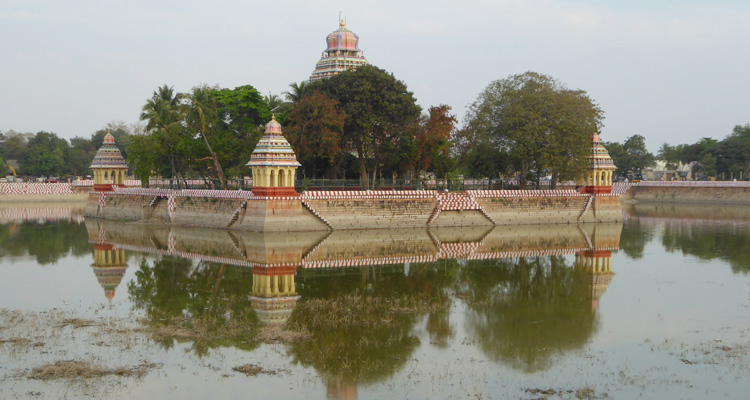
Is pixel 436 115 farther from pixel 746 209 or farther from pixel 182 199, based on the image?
pixel 746 209

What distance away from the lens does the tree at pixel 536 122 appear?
35062mm

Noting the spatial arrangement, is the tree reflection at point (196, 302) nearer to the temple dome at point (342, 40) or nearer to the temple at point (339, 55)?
the temple at point (339, 55)

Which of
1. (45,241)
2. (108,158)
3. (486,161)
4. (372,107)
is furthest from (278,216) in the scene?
(108,158)

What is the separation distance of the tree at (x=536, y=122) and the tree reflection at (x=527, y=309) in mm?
13363

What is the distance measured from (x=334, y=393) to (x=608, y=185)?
1186 inches

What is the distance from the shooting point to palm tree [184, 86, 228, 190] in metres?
36.9

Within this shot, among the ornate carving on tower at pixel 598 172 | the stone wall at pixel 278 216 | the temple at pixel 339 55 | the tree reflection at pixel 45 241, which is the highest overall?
the temple at pixel 339 55

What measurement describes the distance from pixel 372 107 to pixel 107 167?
15858 mm

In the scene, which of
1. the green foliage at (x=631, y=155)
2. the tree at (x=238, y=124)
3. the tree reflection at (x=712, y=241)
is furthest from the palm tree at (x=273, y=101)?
the green foliage at (x=631, y=155)

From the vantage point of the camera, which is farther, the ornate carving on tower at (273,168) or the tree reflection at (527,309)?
the ornate carving on tower at (273,168)

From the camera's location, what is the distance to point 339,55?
4728 centimetres

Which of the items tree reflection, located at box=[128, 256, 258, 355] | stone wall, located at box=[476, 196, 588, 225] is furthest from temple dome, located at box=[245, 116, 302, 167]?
stone wall, located at box=[476, 196, 588, 225]

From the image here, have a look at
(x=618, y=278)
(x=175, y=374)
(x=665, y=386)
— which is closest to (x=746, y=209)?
(x=618, y=278)

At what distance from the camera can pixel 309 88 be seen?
37750 millimetres
